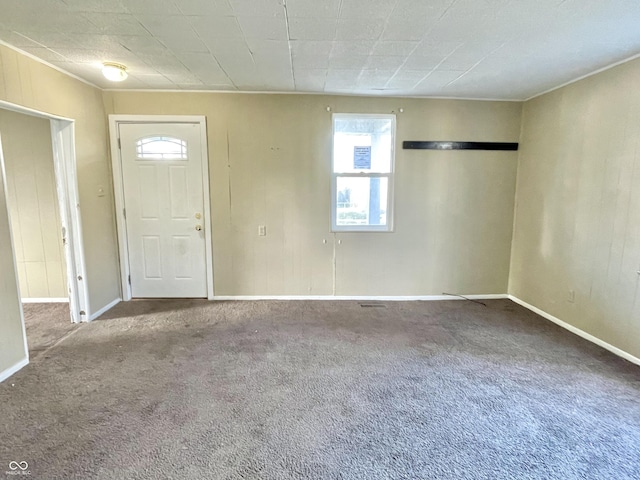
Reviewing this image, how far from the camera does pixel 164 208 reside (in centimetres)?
391

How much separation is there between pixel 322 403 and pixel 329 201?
2406 mm

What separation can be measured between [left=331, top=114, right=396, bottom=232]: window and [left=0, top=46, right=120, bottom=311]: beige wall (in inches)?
105

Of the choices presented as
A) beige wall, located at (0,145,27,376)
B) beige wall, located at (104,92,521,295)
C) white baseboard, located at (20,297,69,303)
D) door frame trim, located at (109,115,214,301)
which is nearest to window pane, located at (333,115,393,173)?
beige wall, located at (104,92,521,295)

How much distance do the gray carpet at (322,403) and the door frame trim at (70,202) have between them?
0.41 metres

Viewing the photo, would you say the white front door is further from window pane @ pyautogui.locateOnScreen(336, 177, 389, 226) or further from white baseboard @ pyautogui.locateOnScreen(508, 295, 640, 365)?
white baseboard @ pyautogui.locateOnScreen(508, 295, 640, 365)

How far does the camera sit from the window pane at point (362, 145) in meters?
3.91

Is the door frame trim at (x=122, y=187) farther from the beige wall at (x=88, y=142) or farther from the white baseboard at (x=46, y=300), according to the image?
the white baseboard at (x=46, y=300)

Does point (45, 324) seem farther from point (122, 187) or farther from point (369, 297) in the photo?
point (369, 297)

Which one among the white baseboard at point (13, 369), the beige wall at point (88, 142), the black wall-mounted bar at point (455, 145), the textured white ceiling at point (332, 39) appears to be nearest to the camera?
the textured white ceiling at point (332, 39)

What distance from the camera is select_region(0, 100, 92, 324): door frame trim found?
3191 millimetres

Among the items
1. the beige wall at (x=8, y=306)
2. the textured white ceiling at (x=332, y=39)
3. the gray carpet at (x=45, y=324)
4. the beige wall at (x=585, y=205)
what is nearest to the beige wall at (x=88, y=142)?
the textured white ceiling at (x=332, y=39)

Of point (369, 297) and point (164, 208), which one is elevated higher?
point (164, 208)

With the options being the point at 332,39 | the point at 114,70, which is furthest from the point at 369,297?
the point at 114,70

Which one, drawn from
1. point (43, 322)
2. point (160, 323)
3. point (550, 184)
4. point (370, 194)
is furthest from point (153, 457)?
point (550, 184)
